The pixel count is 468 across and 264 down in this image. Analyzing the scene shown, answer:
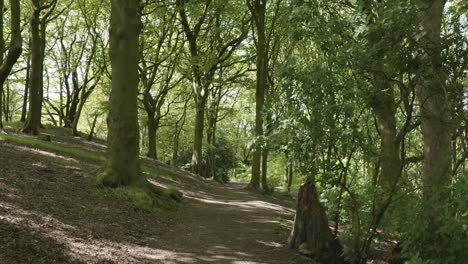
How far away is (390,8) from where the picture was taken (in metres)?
5.87

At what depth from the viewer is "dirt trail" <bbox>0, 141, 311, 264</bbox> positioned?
236 inches

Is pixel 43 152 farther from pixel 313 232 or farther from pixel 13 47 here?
pixel 313 232

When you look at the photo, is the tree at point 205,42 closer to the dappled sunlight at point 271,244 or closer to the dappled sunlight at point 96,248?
the dappled sunlight at point 271,244

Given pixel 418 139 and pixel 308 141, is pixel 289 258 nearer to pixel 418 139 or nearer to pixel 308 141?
pixel 308 141

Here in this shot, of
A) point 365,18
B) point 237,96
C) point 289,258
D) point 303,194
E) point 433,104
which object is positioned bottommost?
point 289,258

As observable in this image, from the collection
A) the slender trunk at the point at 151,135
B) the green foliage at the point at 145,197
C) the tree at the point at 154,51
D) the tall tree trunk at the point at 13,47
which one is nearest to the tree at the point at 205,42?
the tree at the point at 154,51

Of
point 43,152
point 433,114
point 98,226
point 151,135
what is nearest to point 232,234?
point 98,226

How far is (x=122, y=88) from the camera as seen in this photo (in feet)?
35.8

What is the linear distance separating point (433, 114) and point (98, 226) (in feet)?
21.0

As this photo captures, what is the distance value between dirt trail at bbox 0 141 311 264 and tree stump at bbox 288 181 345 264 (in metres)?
0.35

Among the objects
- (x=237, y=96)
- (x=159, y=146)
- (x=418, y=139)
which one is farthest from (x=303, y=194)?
(x=159, y=146)

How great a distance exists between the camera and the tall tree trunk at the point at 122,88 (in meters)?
10.9

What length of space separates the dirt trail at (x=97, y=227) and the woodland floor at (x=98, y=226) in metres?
0.01

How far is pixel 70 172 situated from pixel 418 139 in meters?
24.8
